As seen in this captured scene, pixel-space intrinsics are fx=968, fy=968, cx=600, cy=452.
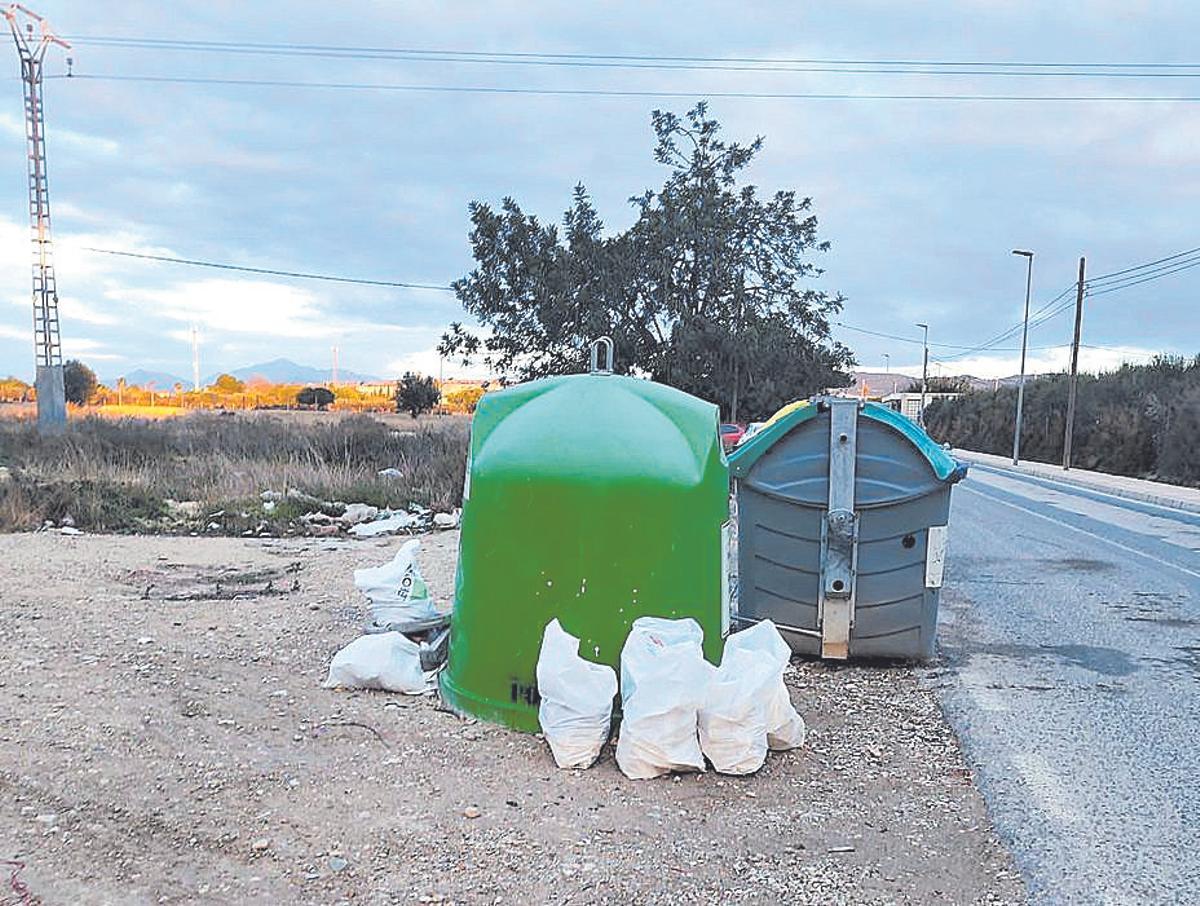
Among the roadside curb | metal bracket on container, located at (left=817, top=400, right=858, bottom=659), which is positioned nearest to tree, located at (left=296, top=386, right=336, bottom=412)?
the roadside curb

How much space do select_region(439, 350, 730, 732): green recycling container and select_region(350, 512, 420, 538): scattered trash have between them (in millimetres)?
8209

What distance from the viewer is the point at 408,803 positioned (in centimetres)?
384

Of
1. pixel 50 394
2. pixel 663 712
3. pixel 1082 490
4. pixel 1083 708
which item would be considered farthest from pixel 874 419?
pixel 50 394

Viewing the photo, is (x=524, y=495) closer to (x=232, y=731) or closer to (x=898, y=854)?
(x=232, y=731)

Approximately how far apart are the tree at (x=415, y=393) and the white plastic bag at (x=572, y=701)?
188ft

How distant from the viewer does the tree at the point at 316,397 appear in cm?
7961

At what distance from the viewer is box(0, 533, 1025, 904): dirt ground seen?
3.22 meters

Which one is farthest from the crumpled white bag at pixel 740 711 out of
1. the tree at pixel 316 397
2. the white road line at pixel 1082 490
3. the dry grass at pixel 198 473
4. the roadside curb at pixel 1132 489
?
the tree at pixel 316 397

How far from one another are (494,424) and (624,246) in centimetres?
1917

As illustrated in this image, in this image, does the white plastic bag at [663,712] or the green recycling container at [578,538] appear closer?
the white plastic bag at [663,712]

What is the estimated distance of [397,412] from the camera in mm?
66500

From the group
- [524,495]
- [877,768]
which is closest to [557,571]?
[524,495]

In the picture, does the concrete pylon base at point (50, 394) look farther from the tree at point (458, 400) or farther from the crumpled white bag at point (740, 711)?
the tree at point (458, 400)

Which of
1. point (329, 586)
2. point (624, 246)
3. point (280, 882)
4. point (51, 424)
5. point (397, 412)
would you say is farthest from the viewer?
point (397, 412)
